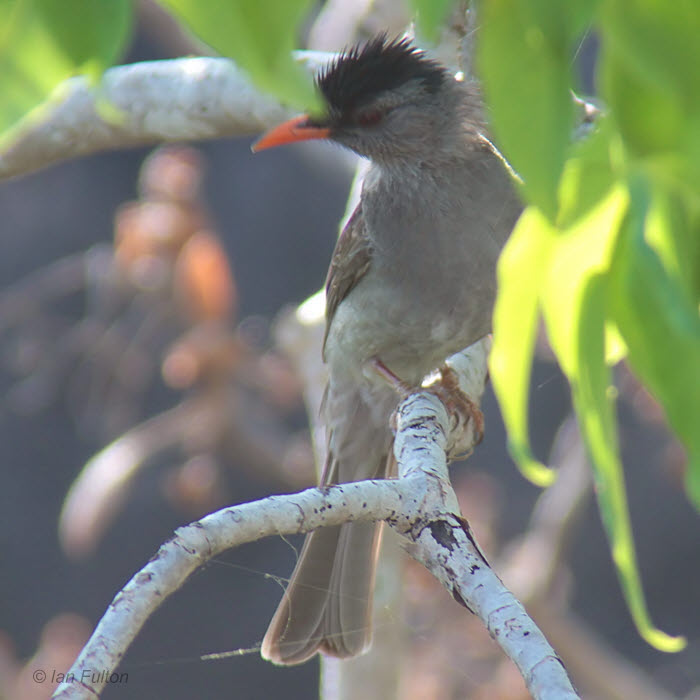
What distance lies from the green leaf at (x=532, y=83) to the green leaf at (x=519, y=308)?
7.7 inches

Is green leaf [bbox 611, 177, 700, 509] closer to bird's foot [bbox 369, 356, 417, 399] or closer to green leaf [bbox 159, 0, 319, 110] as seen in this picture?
green leaf [bbox 159, 0, 319, 110]

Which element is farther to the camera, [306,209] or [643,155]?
[306,209]

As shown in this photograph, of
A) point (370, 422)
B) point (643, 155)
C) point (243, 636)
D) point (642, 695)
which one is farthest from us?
point (243, 636)

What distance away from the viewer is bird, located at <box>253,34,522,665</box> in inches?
109

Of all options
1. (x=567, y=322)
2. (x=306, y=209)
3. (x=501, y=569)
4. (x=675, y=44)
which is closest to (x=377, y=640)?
(x=501, y=569)

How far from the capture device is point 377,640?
133 inches

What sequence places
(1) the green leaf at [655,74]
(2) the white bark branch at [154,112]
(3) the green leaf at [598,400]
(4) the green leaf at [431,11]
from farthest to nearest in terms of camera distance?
(2) the white bark branch at [154,112], (3) the green leaf at [598,400], (1) the green leaf at [655,74], (4) the green leaf at [431,11]

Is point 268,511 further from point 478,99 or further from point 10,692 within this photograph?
point 10,692

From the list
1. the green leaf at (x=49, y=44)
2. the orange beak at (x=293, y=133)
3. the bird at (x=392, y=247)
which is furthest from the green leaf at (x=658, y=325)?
the orange beak at (x=293, y=133)

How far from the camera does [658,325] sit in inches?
44.8

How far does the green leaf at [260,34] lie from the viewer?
920mm

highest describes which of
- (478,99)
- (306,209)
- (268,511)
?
(306,209)

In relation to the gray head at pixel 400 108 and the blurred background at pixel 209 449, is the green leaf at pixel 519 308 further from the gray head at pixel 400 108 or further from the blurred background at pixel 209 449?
the blurred background at pixel 209 449

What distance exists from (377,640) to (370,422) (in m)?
0.78
